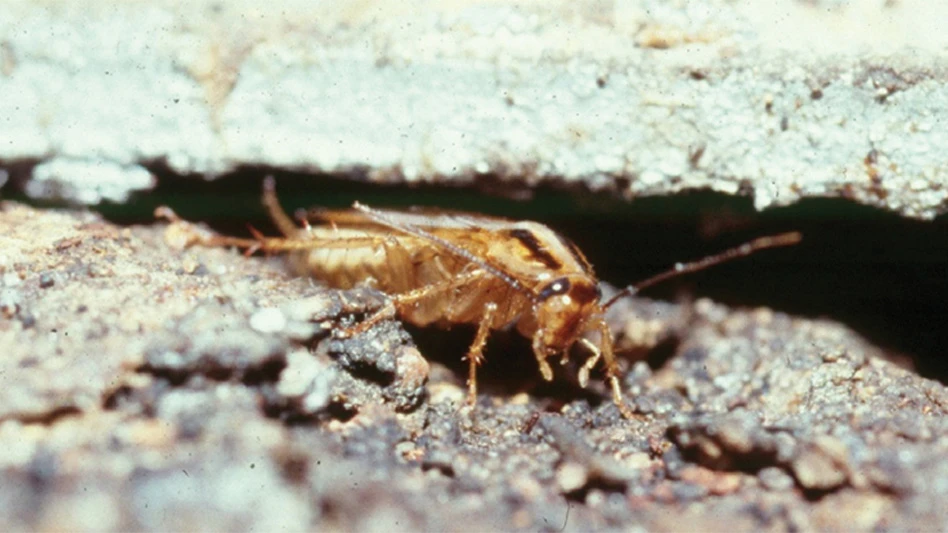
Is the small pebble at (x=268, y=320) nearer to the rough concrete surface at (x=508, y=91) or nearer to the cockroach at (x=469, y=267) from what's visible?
the cockroach at (x=469, y=267)

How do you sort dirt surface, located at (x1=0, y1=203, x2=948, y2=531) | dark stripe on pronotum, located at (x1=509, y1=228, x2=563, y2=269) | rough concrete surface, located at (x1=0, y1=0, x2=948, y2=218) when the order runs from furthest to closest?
dark stripe on pronotum, located at (x1=509, y1=228, x2=563, y2=269) < rough concrete surface, located at (x1=0, y1=0, x2=948, y2=218) < dirt surface, located at (x1=0, y1=203, x2=948, y2=531)

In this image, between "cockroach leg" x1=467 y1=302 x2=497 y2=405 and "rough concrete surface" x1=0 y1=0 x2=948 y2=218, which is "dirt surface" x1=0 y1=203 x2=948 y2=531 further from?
"rough concrete surface" x1=0 y1=0 x2=948 y2=218

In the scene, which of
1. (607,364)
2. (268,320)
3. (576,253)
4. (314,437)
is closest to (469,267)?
(576,253)

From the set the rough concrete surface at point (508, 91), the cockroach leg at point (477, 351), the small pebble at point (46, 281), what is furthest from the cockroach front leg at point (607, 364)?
the small pebble at point (46, 281)

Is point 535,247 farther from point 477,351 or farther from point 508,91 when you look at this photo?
point 508,91

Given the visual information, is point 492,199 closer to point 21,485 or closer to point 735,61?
point 735,61

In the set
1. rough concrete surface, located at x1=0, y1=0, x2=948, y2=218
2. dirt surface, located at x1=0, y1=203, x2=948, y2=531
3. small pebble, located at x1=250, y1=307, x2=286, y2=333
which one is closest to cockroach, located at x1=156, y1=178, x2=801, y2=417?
rough concrete surface, located at x1=0, y1=0, x2=948, y2=218
